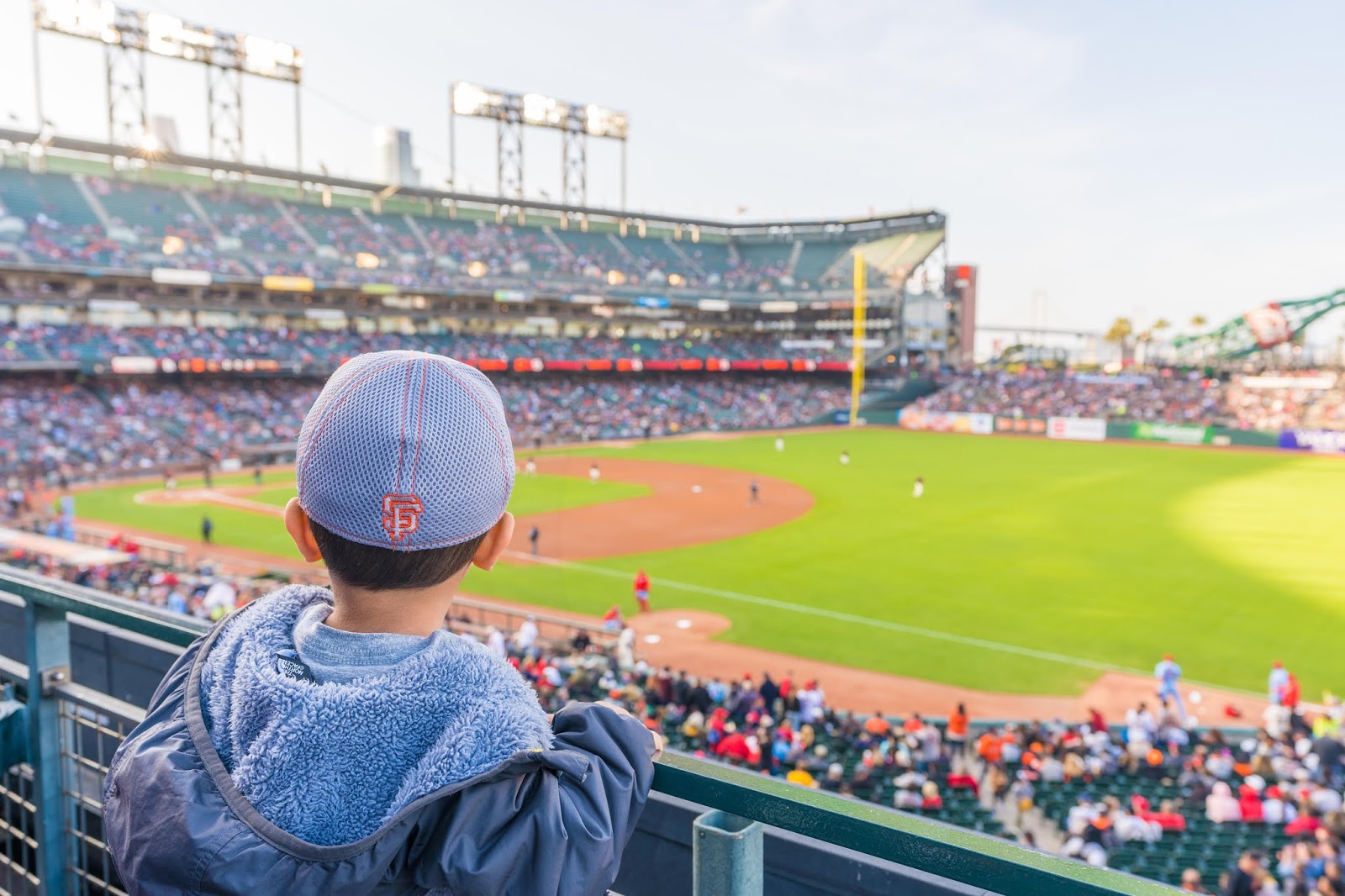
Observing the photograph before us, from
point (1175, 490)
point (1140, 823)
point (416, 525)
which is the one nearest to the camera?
point (416, 525)

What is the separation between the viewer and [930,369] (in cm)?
8688

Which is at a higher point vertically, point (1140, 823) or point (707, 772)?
point (707, 772)

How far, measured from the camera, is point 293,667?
5.78 feet

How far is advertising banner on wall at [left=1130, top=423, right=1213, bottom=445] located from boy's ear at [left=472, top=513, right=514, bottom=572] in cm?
6402

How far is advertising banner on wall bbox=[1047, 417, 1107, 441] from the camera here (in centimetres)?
6041

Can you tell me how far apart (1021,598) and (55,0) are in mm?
61969

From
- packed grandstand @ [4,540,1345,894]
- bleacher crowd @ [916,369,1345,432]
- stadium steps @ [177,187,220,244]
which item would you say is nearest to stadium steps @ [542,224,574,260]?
stadium steps @ [177,187,220,244]

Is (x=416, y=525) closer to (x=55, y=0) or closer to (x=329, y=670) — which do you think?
(x=329, y=670)

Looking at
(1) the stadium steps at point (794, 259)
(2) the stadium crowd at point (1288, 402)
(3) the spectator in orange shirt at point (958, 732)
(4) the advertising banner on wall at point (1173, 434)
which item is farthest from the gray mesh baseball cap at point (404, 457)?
(1) the stadium steps at point (794, 259)

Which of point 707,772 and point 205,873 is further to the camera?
point 707,772

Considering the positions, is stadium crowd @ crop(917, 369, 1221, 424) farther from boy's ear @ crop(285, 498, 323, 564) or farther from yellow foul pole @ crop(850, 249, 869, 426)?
boy's ear @ crop(285, 498, 323, 564)

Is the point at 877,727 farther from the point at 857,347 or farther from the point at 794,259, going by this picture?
the point at 794,259

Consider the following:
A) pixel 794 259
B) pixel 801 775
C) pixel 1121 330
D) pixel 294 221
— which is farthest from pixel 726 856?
pixel 1121 330

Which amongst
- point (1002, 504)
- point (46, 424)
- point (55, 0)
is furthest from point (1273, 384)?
point (55, 0)
